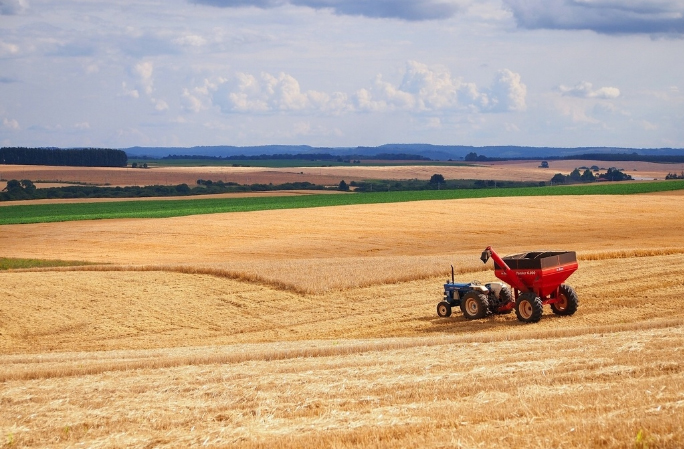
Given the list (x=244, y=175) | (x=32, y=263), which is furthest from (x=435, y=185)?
(x=32, y=263)

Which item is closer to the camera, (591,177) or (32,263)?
(32,263)

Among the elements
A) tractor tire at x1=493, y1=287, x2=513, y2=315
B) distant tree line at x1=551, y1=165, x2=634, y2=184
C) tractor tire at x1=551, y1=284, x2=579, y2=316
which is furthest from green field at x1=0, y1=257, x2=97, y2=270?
distant tree line at x1=551, y1=165, x2=634, y2=184

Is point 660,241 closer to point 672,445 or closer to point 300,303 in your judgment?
point 300,303

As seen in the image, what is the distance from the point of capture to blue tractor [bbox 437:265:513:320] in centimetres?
2314

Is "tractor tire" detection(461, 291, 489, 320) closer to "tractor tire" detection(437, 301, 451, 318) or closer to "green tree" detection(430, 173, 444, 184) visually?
"tractor tire" detection(437, 301, 451, 318)

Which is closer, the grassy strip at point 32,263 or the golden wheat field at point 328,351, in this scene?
the golden wheat field at point 328,351

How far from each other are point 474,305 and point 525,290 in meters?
1.44

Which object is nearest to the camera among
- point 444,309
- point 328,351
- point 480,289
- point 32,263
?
point 328,351

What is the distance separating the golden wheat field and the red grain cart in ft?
1.90

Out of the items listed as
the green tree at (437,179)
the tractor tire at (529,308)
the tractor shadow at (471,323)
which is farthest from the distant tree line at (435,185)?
the tractor tire at (529,308)

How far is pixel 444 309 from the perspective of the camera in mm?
24141

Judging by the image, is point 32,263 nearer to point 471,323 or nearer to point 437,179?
point 471,323

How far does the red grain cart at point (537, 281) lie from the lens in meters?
22.3

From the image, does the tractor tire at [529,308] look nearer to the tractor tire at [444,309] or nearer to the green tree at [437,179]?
the tractor tire at [444,309]
